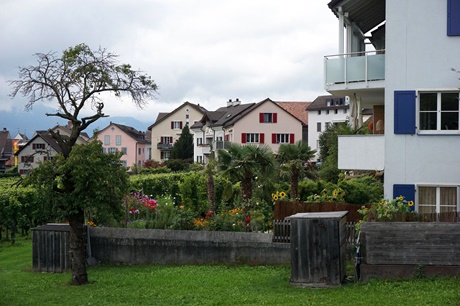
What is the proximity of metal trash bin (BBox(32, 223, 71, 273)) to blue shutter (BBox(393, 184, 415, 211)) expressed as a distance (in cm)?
1012

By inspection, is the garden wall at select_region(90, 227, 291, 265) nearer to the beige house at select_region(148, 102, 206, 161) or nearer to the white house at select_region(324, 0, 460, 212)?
the white house at select_region(324, 0, 460, 212)

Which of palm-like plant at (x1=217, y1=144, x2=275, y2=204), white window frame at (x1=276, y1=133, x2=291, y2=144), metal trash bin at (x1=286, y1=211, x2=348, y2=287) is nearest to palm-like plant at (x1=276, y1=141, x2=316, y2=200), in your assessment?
palm-like plant at (x1=217, y1=144, x2=275, y2=204)

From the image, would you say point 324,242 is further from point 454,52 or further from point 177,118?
point 177,118

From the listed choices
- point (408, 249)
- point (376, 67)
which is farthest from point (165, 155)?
point (408, 249)

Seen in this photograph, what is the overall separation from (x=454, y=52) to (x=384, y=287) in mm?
9317

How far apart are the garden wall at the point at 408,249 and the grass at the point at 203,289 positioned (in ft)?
1.25

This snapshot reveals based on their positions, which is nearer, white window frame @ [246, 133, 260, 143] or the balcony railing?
the balcony railing

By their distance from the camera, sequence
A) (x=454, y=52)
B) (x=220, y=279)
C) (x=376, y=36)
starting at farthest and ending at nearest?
(x=376, y=36) < (x=454, y=52) < (x=220, y=279)

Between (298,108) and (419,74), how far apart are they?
102543mm

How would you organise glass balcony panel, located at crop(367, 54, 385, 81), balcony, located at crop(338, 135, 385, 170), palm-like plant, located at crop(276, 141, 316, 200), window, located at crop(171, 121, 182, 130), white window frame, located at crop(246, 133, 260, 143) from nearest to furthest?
balcony, located at crop(338, 135, 385, 170)
glass balcony panel, located at crop(367, 54, 385, 81)
palm-like plant, located at crop(276, 141, 316, 200)
white window frame, located at crop(246, 133, 260, 143)
window, located at crop(171, 121, 182, 130)

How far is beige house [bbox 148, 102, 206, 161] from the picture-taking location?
12742cm

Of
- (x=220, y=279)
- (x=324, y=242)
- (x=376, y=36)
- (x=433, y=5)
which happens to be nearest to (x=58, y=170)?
(x=220, y=279)

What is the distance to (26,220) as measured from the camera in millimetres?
34062

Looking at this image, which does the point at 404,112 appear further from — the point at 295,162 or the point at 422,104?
the point at 295,162
